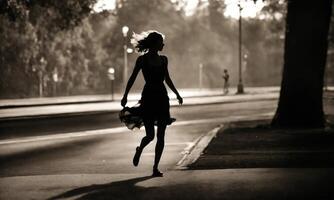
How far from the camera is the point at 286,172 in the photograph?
8.40 meters

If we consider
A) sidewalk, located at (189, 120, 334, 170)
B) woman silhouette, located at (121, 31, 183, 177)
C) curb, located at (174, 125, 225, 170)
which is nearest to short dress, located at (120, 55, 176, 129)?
woman silhouette, located at (121, 31, 183, 177)

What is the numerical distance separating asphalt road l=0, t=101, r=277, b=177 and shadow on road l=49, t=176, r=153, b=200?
1484mm

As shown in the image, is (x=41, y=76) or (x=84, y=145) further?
(x=41, y=76)

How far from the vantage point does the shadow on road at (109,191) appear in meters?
7.13

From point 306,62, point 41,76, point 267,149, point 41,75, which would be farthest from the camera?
point 41,76

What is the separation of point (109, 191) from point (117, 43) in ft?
195

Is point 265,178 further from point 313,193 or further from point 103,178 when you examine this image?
point 103,178

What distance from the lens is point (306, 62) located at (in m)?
15.9

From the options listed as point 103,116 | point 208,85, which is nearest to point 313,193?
point 103,116

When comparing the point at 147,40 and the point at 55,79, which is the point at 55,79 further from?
the point at 147,40

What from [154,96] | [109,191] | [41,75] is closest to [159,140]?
[154,96]

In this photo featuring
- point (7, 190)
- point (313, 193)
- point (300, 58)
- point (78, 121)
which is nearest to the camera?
point (313, 193)

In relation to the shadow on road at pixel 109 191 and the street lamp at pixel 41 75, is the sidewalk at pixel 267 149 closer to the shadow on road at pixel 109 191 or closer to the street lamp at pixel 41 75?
the shadow on road at pixel 109 191

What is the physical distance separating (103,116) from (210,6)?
56000mm
